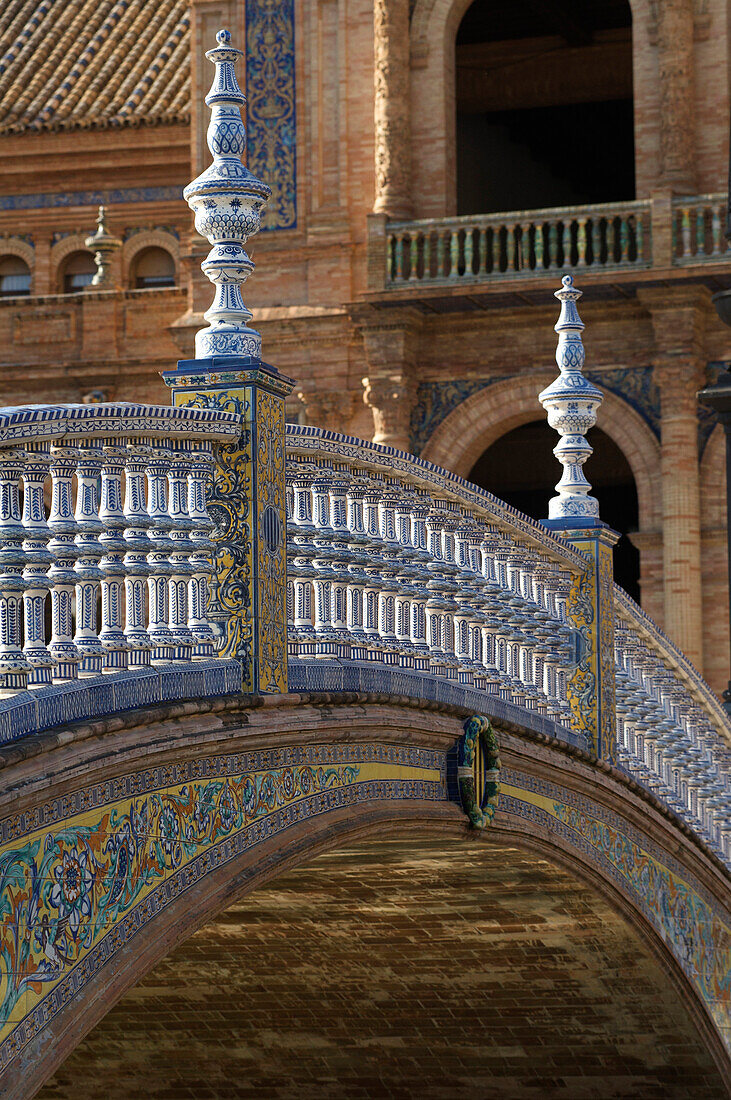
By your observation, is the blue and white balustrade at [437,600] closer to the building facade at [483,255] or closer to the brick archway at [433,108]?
the building facade at [483,255]

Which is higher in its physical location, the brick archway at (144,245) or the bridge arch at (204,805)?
the brick archway at (144,245)

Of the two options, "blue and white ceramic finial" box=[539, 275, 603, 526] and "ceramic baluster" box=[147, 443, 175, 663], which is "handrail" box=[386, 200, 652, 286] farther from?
"ceramic baluster" box=[147, 443, 175, 663]

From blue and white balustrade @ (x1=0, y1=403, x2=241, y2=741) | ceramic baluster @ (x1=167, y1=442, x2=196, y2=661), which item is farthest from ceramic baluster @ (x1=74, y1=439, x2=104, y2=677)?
ceramic baluster @ (x1=167, y1=442, x2=196, y2=661)

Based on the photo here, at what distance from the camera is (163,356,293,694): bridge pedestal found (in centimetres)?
689

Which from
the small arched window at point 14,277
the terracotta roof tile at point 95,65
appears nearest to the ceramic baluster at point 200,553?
the terracotta roof tile at point 95,65

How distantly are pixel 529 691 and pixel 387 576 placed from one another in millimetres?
1883

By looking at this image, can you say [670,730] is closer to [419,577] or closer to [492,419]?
[419,577]

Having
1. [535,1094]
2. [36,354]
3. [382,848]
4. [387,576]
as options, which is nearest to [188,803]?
[387,576]

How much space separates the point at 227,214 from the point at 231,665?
158cm

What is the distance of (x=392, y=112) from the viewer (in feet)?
79.5

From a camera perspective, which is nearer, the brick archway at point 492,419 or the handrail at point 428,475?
the handrail at point 428,475

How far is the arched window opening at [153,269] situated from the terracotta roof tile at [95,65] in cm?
192

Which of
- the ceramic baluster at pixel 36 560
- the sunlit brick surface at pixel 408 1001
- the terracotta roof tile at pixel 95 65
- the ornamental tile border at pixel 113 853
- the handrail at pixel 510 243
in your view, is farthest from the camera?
the terracotta roof tile at pixel 95 65

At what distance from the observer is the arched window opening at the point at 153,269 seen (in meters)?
31.1
